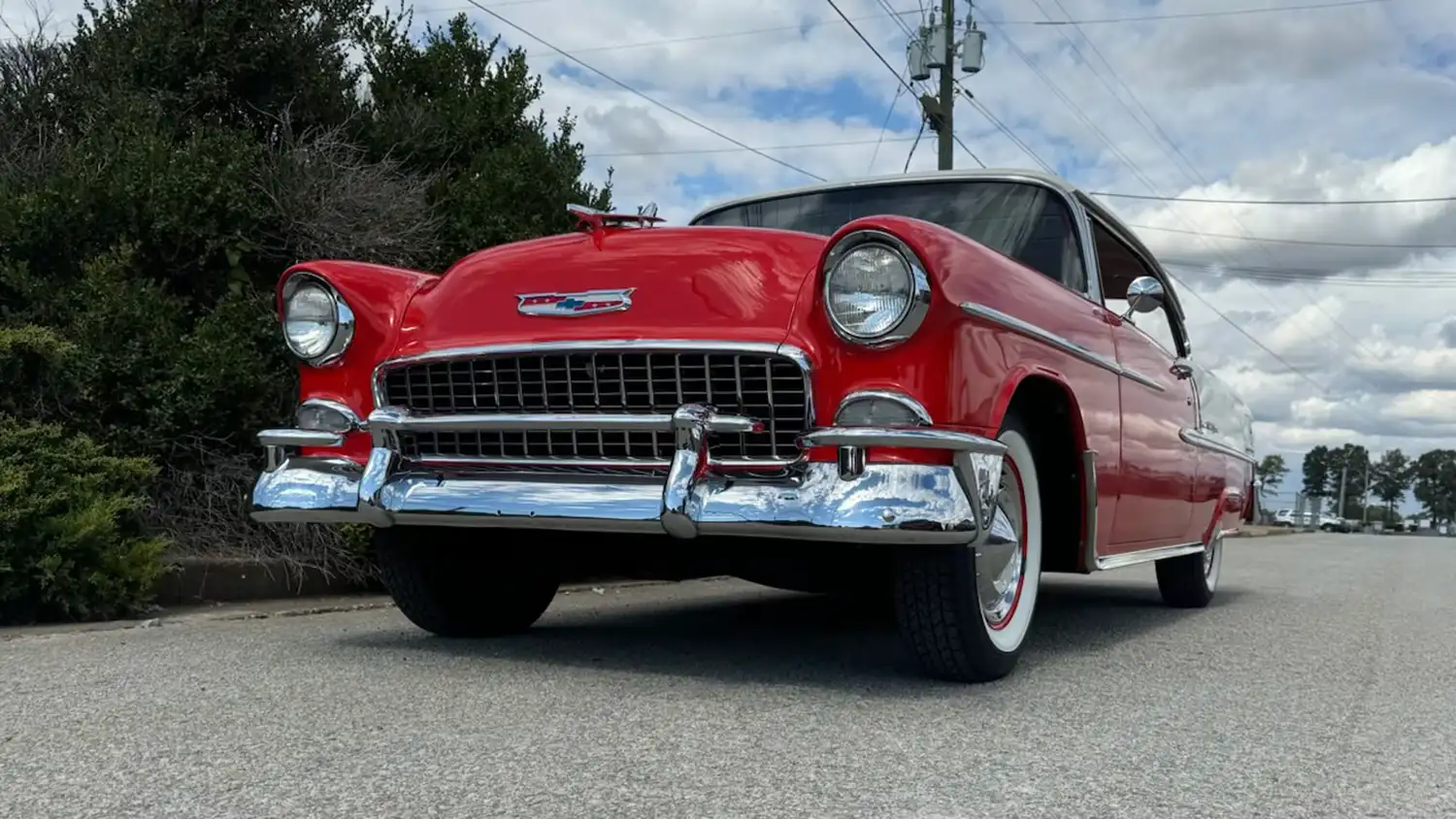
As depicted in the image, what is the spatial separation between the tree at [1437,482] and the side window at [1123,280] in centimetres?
13497

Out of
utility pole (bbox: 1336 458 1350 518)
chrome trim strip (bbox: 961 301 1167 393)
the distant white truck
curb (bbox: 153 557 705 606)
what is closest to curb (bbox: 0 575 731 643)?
curb (bbox: 153 557 705 606)

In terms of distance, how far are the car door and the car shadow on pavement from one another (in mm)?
438

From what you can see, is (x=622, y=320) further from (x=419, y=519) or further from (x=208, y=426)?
(x=208, y=426)

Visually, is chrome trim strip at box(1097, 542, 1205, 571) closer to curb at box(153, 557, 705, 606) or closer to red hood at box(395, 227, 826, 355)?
red hood at box(395, 227, 826, 355)

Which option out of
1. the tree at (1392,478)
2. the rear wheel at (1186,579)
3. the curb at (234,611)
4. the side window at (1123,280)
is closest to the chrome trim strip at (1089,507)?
the side window at (1123,280)

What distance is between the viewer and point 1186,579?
20.3ft

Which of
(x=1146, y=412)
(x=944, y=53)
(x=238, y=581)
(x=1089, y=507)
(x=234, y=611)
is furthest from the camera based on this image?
(x=944, y=53)

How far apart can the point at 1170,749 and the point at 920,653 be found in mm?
719

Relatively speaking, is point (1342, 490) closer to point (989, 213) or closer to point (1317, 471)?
point (1317, 471)

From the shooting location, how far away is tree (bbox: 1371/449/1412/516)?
11597 cm

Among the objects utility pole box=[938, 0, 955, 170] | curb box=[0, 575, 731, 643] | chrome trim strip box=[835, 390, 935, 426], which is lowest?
curb box=[0, 575, 731, 643]

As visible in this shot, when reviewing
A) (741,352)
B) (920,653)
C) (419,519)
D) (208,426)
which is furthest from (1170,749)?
(208,426)

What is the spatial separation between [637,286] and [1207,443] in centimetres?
340

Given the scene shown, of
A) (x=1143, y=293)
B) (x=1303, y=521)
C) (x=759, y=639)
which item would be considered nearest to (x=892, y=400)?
(x=759, y=639)
